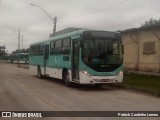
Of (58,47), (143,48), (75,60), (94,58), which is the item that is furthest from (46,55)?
(143,48)

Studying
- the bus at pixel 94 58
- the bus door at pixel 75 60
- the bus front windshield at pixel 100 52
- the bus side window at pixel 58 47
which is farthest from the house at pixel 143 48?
the bus door at pixel 75 60

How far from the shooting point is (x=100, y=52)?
19250 millimetres

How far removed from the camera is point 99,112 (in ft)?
39.9

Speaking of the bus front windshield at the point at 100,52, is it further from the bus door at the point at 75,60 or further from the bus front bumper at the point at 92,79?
the bus door at the point at 75,60

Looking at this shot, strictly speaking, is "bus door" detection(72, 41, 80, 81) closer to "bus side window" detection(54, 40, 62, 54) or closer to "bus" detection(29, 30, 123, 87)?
"bus" detection(29, 30, 123, 87)

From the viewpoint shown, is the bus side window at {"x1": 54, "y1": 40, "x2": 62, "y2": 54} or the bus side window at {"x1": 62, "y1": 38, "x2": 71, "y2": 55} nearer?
the bus side window at {"x1": 62, "y1": 38, "x2": 71, "y2": 55}

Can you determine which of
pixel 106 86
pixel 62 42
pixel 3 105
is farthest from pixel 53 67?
pixel 3 105

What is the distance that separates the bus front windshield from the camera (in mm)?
19219

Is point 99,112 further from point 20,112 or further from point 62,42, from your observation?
point 62,42

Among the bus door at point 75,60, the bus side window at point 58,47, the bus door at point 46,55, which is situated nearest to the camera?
the bus door at point 75,60

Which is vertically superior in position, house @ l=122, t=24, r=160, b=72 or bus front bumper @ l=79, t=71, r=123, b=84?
house @ l=122, t=24, r=160, b=72

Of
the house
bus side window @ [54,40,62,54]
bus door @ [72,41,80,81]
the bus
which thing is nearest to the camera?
the bus

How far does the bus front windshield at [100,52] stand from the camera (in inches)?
757

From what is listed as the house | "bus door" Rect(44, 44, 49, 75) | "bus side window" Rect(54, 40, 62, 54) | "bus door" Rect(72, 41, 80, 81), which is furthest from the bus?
the house
